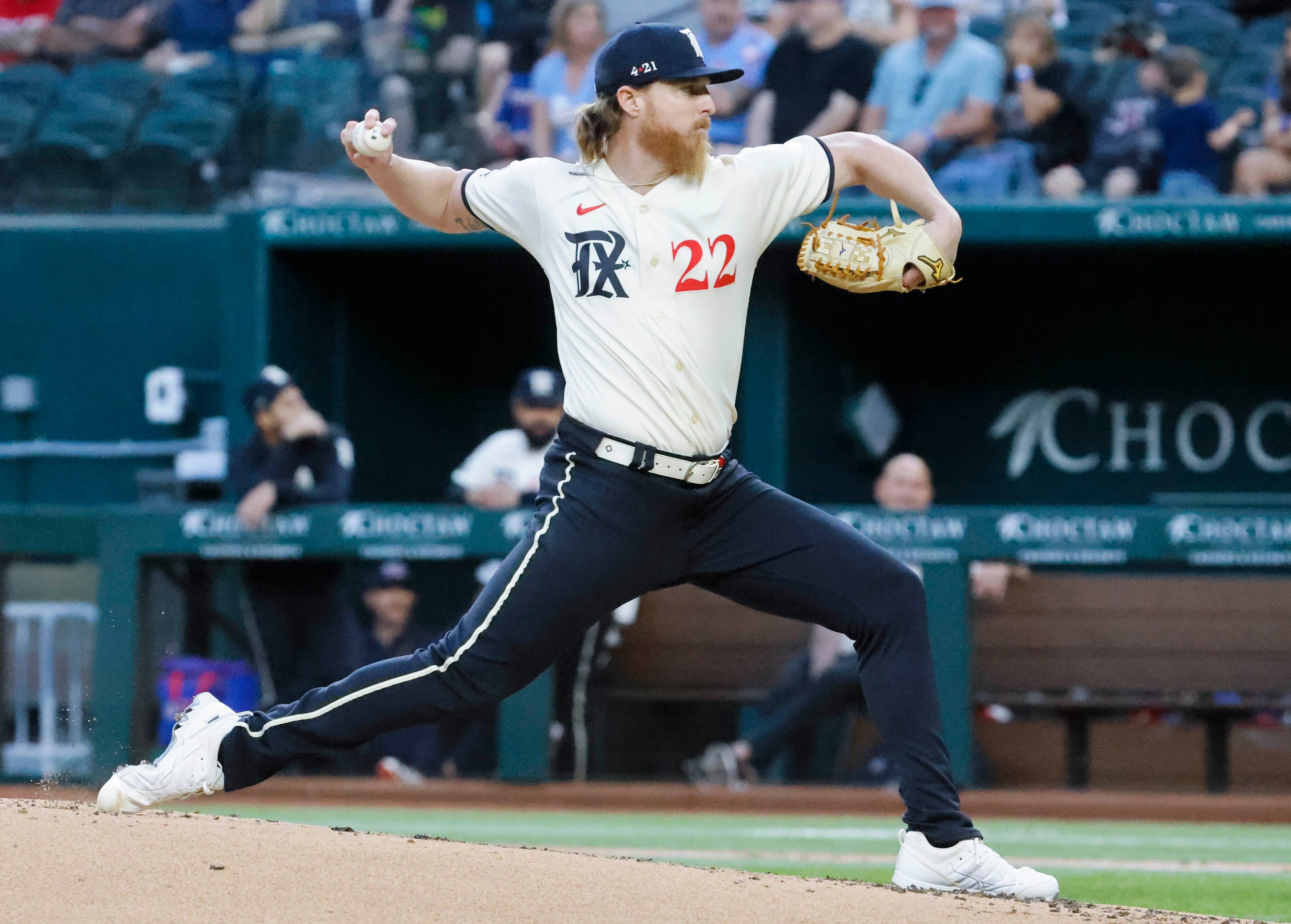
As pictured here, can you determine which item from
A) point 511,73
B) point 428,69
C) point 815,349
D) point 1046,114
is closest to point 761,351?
point 815,349

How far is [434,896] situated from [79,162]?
857 centimetres

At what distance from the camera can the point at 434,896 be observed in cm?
Answer: 330

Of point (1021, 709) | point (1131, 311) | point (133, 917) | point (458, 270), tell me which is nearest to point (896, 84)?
point (1131, 311)

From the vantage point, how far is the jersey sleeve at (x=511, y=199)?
3.63 meters

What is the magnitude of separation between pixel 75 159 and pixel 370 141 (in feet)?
26.1

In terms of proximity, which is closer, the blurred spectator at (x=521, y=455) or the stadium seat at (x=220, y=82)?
the blurred spectator at (x=521, y=455)

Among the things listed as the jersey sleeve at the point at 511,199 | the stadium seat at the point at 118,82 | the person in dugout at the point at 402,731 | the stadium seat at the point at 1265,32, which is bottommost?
the person in dugout at the point at 402,731

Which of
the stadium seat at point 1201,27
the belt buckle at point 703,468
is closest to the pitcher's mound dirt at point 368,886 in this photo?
the belt buckle at point 703,468

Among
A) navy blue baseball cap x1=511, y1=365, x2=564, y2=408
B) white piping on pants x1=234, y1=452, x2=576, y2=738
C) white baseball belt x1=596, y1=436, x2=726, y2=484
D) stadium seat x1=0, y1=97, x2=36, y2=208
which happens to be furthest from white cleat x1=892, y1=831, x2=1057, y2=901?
stadium seat x1=0, y1=97, x2=36, y2=208

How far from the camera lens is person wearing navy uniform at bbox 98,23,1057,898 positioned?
3.51 metres

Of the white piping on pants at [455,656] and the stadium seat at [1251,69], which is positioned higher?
the stadium seat at [1251,69]

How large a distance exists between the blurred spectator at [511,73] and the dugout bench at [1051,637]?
2712 mm

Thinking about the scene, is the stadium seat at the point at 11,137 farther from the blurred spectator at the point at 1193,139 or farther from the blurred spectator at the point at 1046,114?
the blurred spectator at the point at 1193,139

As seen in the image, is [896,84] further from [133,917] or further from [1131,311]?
[133,917]
